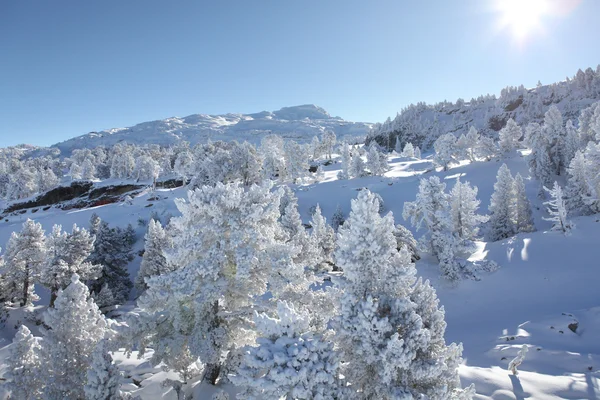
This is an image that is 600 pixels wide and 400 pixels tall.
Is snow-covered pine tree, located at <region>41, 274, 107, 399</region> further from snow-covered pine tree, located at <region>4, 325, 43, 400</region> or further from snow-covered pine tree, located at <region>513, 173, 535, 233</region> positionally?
A: snow-covered pine tree, located at <region>513, 173, 535, 233</region>

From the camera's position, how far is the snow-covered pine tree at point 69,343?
1070 centimetres

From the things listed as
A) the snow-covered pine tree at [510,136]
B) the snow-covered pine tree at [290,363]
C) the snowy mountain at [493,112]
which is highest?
the snowy mountain at [493,112]

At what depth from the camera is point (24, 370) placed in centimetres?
1180

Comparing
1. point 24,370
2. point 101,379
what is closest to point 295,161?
point 24,370

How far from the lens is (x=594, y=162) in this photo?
3488 centimetres

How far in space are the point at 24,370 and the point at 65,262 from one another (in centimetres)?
2116

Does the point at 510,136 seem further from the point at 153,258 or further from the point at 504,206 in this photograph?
the point at 153,258

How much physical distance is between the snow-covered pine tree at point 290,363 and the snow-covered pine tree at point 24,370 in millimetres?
9587

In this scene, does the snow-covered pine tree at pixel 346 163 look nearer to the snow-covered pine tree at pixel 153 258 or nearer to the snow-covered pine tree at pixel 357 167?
the snow-covered pine tree at pixel 357 167

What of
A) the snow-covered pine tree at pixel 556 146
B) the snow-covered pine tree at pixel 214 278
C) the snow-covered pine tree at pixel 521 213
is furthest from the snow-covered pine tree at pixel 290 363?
the snow-covered pine tree at pixel 556 146

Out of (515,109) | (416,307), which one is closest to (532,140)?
(416,307)

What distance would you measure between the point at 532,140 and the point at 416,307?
227ft

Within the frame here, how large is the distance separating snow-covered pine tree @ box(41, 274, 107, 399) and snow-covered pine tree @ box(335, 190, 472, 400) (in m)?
9.12

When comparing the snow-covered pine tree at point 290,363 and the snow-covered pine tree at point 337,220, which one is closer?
the snow-covered pine tree at point 290,363
